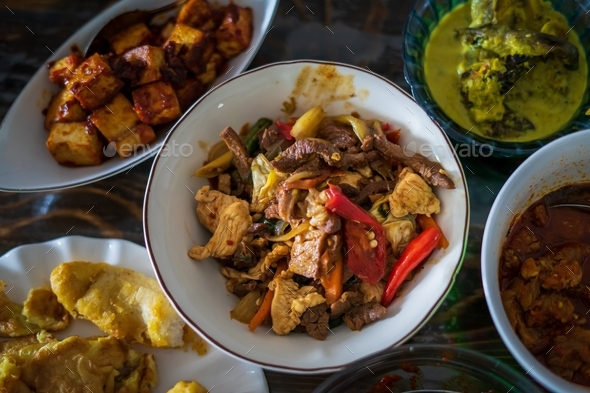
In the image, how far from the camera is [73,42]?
2141mm

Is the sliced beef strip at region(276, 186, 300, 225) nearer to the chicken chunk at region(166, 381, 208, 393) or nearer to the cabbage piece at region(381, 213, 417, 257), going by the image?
the cabbage piece at region(381, 213, 417, 257)

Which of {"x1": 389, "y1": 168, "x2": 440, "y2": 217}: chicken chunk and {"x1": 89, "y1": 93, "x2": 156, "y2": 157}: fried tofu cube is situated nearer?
{"x1": 389, "y1": 168, "x2": 440, "y2": 217}: chicken chunk

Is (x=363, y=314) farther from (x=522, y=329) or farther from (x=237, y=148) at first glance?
(x=237, y=148)

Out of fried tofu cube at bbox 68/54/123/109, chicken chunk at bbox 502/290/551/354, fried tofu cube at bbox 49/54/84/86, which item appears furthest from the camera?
fried tofu cube at bbox 49/54/84/86

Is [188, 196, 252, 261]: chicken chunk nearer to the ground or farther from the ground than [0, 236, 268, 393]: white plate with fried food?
farther from the ground

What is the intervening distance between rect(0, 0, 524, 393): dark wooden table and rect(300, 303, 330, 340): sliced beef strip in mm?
249

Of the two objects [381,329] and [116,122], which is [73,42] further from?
[381,329]

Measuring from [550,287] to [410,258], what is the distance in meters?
0.44

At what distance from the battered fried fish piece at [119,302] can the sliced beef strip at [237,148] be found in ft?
1.82

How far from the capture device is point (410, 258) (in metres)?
1.60

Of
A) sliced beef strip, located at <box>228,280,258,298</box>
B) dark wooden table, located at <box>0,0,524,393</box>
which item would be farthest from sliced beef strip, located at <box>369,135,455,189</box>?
sliced beef strip, located at <box>228,280,258,298</box>

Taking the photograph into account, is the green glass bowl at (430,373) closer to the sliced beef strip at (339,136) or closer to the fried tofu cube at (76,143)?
the sliced beef strip at (339,136)

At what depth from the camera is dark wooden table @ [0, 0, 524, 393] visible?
5.96 ft

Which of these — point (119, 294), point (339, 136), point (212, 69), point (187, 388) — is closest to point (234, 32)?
point (212, 69)
